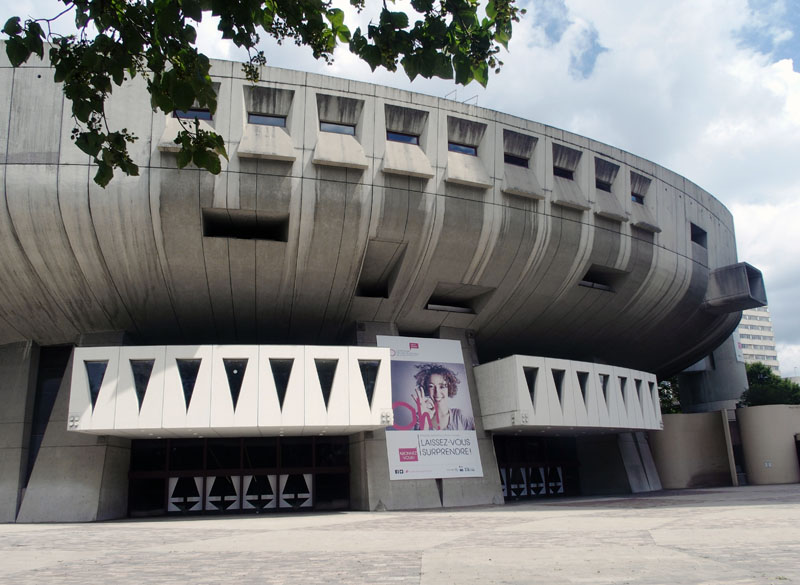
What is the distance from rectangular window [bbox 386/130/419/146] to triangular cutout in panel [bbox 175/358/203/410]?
9.47 metres

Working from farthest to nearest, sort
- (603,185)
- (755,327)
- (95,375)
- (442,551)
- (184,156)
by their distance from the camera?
(755,327) → (603,185) → (95,375) → (442,551) → (184,156)

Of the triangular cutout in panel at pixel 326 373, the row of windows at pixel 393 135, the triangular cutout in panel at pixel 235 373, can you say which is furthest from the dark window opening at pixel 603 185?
the triangular cutout in panel at pixel 235 373

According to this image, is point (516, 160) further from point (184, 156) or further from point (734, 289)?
point (184, 156)

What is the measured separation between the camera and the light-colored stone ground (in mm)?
7375

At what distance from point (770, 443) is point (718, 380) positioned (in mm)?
8798

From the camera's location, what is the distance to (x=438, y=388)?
24.1 metres

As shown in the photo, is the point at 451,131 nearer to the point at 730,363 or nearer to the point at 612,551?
the point at 612,551

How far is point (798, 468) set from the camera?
32094 millimetres

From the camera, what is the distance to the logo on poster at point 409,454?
22409 millimetres

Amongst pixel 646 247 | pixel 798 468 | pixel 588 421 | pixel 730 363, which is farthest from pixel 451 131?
pixel 730 363

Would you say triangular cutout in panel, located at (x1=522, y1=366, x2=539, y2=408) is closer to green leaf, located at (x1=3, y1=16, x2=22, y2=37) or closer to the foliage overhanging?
the foliage overhanging

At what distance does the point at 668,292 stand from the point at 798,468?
1234 centimetres

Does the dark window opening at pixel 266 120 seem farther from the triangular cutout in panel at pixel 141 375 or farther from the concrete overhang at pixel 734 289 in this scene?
the concrete overhang at pixel 734 289

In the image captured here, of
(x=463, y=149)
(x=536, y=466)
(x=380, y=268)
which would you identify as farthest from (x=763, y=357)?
(x=380, y=268)
